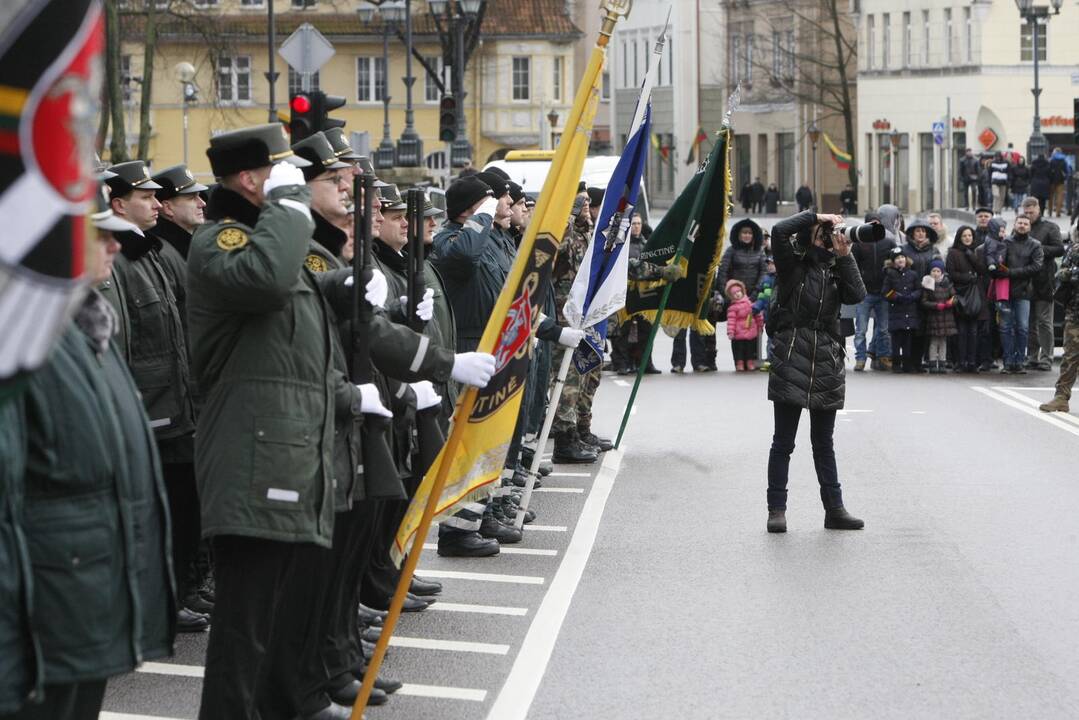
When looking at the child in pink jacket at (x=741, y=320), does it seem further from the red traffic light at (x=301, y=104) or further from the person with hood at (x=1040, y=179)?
the person with hood at (x=1040, y=179)

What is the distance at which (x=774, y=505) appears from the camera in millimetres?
11352

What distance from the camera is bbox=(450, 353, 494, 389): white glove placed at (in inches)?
258

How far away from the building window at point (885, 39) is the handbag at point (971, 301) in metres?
55.9

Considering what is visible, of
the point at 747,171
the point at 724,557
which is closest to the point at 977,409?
the point at 724,557

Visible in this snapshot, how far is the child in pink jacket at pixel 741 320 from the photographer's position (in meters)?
23.0

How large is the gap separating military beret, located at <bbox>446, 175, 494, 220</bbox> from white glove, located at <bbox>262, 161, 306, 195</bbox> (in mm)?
4992

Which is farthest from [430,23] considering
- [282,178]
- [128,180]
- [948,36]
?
[282,178]

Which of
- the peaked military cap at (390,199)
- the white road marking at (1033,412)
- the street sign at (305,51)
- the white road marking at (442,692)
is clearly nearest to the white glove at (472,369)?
the white road marking at (442,692)

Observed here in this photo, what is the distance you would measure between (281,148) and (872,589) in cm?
463

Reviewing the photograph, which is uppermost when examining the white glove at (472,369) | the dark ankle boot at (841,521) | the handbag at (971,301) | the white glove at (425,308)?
the white glove at (425,308)

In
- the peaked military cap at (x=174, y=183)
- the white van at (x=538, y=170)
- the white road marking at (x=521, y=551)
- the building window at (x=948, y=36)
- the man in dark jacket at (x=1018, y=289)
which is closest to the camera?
the peaked military cap at (x=174, y=183)

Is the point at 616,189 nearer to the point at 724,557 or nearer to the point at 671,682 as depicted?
the point at 724,557

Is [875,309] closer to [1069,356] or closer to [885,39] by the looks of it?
[1069,356]

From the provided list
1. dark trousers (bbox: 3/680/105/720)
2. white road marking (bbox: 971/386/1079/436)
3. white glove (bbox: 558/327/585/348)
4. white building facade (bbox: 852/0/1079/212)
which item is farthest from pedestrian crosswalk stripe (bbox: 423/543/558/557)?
white building facade (bbox: 852/0/1079/212)
